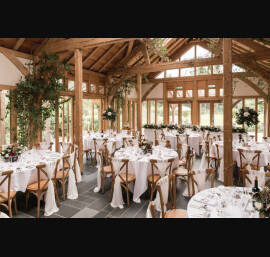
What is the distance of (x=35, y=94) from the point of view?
686 centimetres

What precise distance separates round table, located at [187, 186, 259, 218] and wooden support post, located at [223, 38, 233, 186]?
3.00 feet

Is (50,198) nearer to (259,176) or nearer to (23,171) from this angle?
(23,171)

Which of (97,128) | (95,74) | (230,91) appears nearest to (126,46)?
(95,74)

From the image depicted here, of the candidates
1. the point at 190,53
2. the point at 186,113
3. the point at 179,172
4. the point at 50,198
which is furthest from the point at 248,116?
the point at 190,53

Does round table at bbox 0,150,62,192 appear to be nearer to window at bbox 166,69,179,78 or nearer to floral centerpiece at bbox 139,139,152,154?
floral centerpiece at bbox 139,139,152,154

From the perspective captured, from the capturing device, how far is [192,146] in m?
8.80

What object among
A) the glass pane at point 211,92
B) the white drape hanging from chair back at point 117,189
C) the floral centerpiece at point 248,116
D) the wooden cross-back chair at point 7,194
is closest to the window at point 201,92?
the glass pane at point 211,92

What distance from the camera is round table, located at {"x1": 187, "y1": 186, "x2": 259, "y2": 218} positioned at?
214 cm

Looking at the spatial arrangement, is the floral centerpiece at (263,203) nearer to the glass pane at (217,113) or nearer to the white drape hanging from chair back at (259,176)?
the white drape hanging from chair back at (259,176)

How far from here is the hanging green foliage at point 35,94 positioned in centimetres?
644

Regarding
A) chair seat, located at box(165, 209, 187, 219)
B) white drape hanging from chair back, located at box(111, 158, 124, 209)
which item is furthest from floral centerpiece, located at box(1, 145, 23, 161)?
chair seat, located at box(165, 209, 187, 219)

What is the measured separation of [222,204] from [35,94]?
21.8 ft

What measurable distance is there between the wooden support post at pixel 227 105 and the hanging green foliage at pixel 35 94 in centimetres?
490
